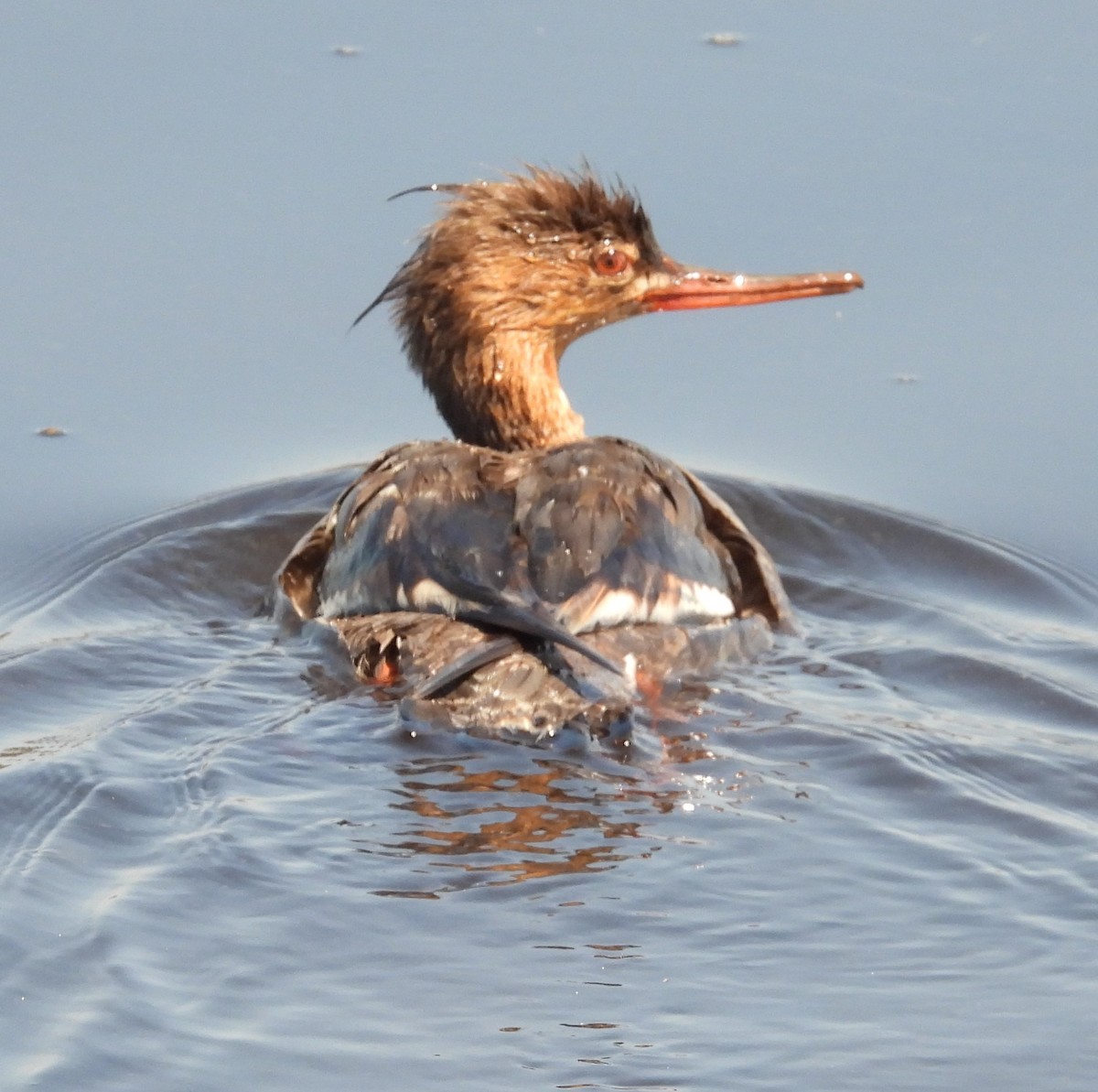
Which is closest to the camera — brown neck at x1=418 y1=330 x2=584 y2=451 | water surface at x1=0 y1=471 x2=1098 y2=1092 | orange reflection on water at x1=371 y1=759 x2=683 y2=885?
water surface at x1=0 y1=471 x2=1098 y2=1092

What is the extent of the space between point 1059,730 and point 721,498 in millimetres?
1821

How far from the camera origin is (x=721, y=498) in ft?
26.3

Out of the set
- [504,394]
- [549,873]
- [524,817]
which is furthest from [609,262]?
[549,873]

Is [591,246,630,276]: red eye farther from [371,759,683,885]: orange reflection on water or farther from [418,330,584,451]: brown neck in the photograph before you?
[371,759,683,885]: orange reflection on water

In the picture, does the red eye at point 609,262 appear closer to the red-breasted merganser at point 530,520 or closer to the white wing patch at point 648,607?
the red-breasted merganser at point 530,520

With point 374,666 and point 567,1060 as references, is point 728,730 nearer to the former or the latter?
point 374,666

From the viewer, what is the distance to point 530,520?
6.47 m

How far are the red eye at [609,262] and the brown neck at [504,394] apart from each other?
0.31 metres

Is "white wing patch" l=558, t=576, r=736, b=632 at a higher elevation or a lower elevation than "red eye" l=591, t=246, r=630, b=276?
lower

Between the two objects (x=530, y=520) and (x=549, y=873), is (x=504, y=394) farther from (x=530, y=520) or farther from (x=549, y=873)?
(x=549, y=873)

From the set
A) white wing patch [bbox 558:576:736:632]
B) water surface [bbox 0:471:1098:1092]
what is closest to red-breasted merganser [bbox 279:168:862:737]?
white wing patch [bbox 558:576:736:632]

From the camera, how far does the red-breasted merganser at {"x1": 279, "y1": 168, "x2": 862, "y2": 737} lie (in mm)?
6199

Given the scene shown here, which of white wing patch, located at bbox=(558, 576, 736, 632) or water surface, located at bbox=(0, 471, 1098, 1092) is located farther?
white wing patch, located at bbox=(558, 576, 736, 632)

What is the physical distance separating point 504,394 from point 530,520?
154 centimetres
